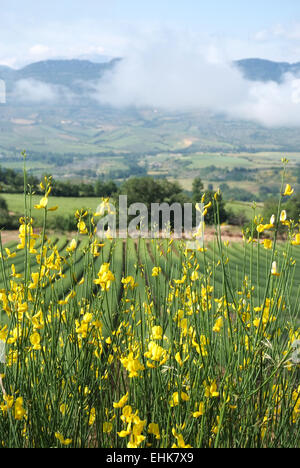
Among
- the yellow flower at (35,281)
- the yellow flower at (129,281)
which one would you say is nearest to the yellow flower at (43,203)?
the yellow flower at (35,281)

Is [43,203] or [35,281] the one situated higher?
[43,203]

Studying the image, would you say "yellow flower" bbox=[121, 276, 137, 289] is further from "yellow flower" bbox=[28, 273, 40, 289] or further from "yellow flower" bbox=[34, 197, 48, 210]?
"yellow flower" bbox=[34, 197, 48, 210]

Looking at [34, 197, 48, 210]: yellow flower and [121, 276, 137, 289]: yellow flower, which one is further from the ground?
[34, 197, 48, 210]: yellow flower

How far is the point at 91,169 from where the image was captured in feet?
497

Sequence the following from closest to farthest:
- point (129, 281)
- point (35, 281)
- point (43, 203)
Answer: point (43, 203)
point (35, 281)
point (129, 281)

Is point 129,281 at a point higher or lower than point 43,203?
lower

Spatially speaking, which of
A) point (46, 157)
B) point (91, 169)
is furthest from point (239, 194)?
point (46, 157)

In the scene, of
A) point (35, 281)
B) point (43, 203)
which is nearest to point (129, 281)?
point (35, 281)

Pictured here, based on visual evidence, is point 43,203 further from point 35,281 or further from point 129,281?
point 129,281

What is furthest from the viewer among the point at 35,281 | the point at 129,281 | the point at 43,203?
the point at 129,281

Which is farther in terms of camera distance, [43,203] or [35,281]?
[35,281]

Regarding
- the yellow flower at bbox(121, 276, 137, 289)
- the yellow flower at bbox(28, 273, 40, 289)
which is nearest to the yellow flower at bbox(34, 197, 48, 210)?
the yellow flower at bbox(28, 273, 40, 289)

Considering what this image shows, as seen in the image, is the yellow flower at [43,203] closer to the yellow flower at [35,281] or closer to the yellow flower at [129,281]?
the yellow flower at [35,281]
